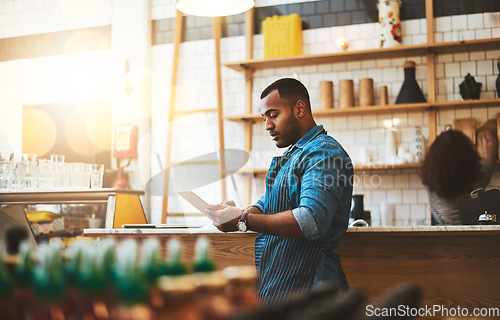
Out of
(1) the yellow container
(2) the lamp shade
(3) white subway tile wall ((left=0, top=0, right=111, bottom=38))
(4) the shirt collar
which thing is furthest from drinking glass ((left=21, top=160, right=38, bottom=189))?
(3) white subway tile wall ((left=0, top=0, right=111, bottom=38))

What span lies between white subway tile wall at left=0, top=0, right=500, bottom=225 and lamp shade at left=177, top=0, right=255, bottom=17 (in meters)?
2.34

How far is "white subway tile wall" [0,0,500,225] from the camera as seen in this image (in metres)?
5.14

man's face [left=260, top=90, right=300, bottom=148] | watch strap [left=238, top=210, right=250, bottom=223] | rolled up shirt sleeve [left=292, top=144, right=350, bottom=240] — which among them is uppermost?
man's face [left=260, top=90, right=300, bottom=148]

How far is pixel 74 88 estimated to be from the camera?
21.0 feet

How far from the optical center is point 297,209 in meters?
1.94

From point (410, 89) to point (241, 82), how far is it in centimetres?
173

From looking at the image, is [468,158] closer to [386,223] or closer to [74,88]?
[386,223]

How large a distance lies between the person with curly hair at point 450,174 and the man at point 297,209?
1.54 metres

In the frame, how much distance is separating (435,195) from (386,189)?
1791 mm

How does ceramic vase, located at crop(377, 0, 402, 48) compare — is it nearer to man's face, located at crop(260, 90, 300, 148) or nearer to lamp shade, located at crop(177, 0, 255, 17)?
lamp shade, located at crop(177, 0, 255, 17)

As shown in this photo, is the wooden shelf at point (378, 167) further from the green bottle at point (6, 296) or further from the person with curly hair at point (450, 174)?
the green bottle at point (6, 296)

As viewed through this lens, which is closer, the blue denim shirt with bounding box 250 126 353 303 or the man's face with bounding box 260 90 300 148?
the blue denim shirt with bounding box 250 126 353 303

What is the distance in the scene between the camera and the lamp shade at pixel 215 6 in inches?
126

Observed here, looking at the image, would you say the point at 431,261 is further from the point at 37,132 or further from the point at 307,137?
the point at 37,132
